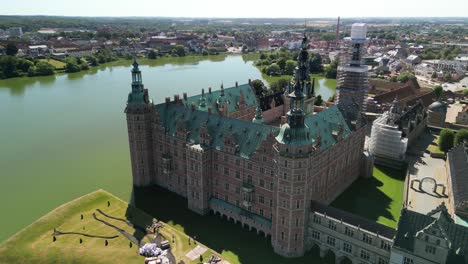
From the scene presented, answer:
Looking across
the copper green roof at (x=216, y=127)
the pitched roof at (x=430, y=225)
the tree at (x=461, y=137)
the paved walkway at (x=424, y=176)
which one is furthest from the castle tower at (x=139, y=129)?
the tree at (x=461, y=137)

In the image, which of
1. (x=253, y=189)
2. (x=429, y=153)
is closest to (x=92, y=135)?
(x=253, y=189)

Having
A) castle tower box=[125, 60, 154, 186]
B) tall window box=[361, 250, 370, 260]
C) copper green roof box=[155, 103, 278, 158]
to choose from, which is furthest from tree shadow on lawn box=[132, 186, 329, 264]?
copper green roof box=[155, 103, 278, 158]

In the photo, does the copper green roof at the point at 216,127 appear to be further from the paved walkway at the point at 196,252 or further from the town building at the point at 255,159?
the paved walkway at the point at 196,252

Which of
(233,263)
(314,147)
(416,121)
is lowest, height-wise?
(233,263)

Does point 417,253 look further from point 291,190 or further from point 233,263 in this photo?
point 233,263

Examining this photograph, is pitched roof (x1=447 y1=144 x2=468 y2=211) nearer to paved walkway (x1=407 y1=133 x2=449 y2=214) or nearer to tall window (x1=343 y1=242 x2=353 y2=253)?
paved walkway (x1=407 y1=133 x2=449 y2=214)

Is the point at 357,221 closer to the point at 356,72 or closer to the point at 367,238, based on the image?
the point at 367,238

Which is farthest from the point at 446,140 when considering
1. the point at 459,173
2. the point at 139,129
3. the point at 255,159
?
the point at 139,129
